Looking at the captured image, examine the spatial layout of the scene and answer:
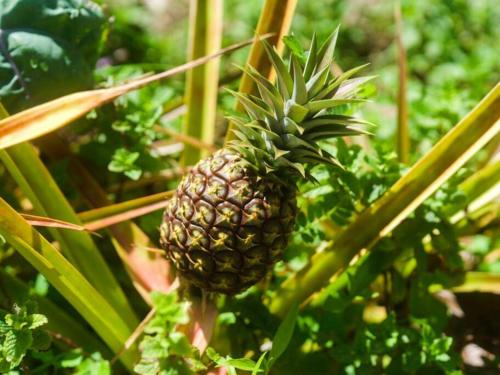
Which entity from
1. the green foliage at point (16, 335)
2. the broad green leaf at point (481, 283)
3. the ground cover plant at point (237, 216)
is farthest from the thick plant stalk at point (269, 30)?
the broad green leaf at point (481, 283)

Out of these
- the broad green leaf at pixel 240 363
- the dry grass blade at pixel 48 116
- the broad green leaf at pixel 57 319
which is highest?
the dry grass blade at pixel 48 116

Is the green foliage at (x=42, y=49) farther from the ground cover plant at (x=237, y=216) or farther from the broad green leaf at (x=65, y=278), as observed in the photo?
the broad green leaf at (x=65, y=278)

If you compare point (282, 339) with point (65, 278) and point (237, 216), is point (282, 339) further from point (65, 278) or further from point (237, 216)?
point (65, 278)

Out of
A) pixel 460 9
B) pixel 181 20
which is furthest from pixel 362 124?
pixel 181 20

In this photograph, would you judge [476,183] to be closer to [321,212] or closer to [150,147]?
[321,212]

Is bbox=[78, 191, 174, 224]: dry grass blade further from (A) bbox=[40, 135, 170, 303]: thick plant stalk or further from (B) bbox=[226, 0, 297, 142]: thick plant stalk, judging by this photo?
(B) bbox=[226, 0, 297, 142]: thick plant stalk

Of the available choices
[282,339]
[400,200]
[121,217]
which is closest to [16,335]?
→ [121,217]

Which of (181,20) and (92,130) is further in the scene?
(181,20)
